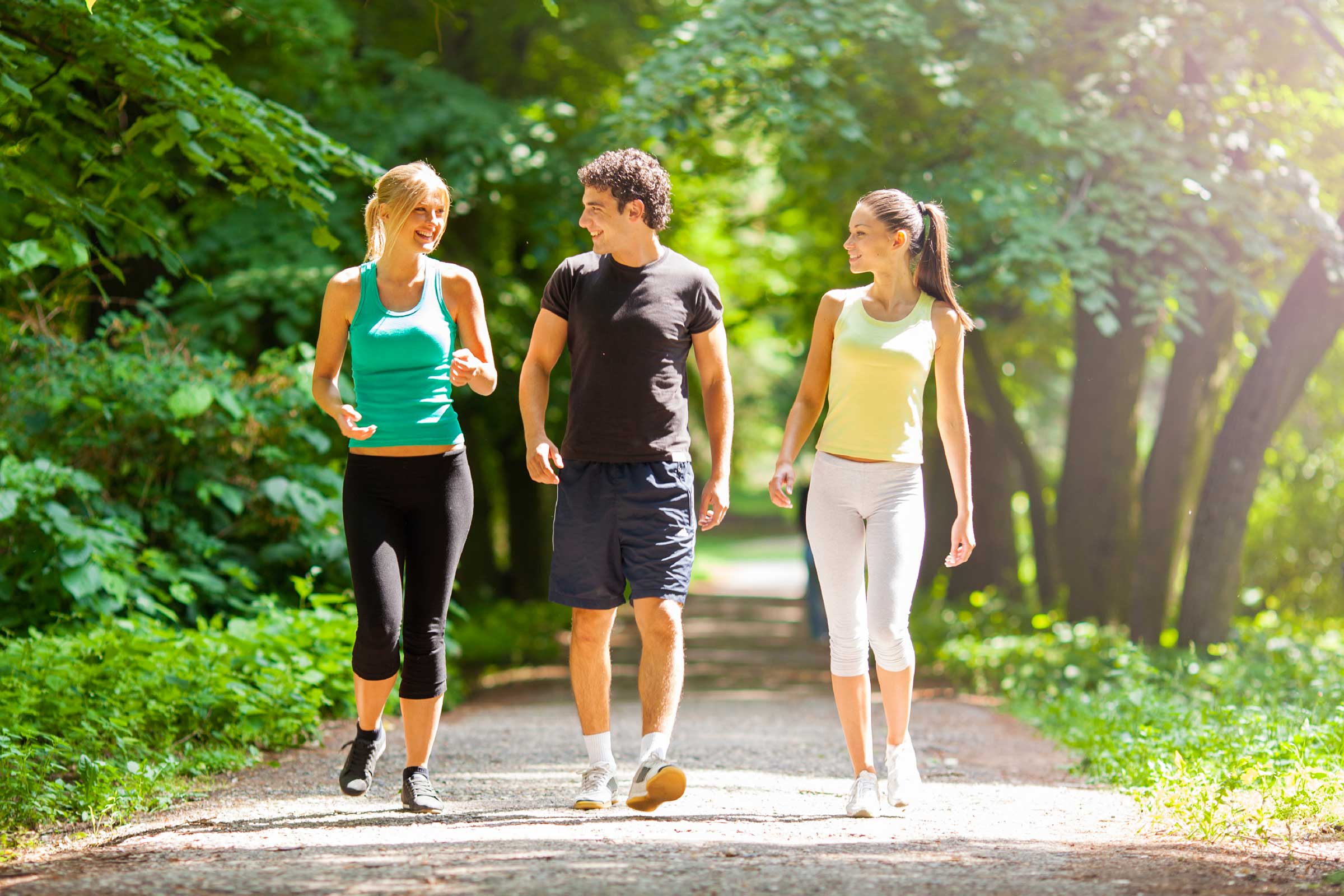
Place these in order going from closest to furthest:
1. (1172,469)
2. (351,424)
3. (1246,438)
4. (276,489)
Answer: (351,424), (276,489), (1246,438), (1172,469)

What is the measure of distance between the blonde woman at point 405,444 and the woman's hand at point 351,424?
2cm

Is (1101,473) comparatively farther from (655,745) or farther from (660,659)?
(655,745)

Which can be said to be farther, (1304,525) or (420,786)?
(1304,525)

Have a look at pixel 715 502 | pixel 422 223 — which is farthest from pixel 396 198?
pixel 715 502

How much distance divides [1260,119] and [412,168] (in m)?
8.31

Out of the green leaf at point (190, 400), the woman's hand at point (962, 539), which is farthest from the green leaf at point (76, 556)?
the woman's hand at point (962, 539)

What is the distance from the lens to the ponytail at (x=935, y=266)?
513 centimetres

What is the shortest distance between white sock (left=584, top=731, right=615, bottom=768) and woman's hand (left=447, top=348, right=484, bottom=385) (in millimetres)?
1310

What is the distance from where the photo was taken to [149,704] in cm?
605

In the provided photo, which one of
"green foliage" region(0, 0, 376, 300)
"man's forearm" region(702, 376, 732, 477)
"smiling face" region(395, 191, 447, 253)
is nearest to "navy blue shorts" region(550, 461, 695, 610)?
"man's forearm" region(702, 376, 732, 477)

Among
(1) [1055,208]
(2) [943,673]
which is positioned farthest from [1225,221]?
(2) [943,673]

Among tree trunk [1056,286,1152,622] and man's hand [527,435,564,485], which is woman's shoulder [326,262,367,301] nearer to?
man's hand [527,435,564,485]

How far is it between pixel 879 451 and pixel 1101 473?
26.8 ft

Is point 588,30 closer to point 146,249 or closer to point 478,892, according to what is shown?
point 146,249
